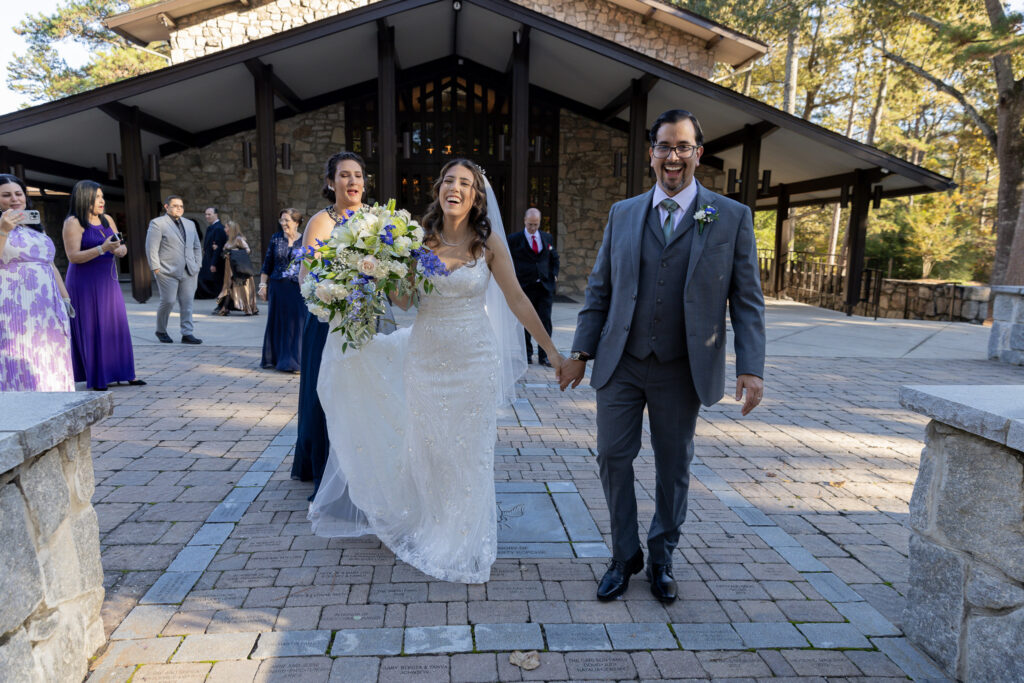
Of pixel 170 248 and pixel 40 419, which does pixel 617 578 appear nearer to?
pixel 40 419

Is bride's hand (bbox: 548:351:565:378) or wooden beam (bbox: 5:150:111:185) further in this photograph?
wooden beam (bbox: 5:150:111:185)

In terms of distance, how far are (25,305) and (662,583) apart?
16.4ft

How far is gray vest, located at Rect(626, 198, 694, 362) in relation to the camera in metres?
2.80

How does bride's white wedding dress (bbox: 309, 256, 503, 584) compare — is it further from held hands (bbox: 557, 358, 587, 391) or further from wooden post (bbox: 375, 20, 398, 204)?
wooden post (bbox: 375, 20, 398, 204)

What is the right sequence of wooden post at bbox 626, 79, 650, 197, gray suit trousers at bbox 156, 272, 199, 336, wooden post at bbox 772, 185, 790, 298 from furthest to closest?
wooden post at bbox 772, 185, 790, 298
wooden post at bbox 626, 79, 650, 197
gray suit trousers at bbox 156, 272, 199, 336

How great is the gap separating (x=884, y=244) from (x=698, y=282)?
83.3 ft

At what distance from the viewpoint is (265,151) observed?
1259 cm

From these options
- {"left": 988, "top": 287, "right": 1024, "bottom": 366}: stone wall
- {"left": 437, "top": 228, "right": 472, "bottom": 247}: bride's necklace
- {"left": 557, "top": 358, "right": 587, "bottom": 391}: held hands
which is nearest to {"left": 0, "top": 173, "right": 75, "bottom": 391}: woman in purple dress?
{"left": 437, "top": 228, "right": 472, "bottom": 247}: bride's necklace

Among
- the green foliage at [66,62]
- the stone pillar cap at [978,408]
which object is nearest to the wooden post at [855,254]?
the stone pillar cap at [978,408]

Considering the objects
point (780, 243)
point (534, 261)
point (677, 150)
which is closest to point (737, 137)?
point (780, 243)

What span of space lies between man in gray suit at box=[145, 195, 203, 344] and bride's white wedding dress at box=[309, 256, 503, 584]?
6530 mm

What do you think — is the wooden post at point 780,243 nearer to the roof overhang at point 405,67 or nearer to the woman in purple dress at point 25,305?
the roof overhang at point 405,67

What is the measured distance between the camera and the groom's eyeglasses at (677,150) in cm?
272

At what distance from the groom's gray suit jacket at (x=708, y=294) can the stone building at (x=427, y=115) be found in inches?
392
